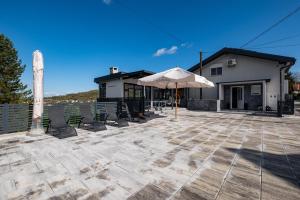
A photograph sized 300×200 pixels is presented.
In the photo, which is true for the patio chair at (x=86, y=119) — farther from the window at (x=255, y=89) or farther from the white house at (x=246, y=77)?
the window at (x=255, y=89)

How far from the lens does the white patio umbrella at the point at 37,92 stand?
16.7 feet

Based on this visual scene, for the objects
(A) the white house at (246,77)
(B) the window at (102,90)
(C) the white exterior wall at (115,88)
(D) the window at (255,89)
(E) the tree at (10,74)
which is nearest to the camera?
(A) the white house at (246,77)

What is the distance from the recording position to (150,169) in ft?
8.71

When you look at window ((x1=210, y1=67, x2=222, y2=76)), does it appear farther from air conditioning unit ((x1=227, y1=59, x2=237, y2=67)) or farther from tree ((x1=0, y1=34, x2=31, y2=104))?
tree ((x1=0, y1=34, x2=31, y2=104))

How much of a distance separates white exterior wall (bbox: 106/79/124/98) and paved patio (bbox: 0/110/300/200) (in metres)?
9.65

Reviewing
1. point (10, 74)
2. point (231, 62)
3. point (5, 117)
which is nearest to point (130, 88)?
point (231, 62)

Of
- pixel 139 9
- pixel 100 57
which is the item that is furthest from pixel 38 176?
pixel 100 57

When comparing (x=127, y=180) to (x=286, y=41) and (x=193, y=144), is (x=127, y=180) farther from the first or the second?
(x=286, y=41)

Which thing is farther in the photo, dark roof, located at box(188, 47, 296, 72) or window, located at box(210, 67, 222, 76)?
window, located at box(210, 67, 222, 76)

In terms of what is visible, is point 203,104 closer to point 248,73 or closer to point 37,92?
point 248,73

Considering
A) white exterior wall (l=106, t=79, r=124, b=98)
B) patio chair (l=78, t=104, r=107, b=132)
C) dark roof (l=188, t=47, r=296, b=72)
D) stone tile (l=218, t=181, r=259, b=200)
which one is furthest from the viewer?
white exterior wall (l=106, t=79, r=124, b=98)

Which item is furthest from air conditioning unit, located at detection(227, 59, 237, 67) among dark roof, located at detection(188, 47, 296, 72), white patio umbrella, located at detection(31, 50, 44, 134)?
white patio umbrella, located at detection(31, 50, 44, 134)

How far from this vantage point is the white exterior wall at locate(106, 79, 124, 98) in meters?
13.7

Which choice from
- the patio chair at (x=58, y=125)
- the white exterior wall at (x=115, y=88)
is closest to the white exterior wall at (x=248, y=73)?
the white exterior wall at (x=115, y=88)
